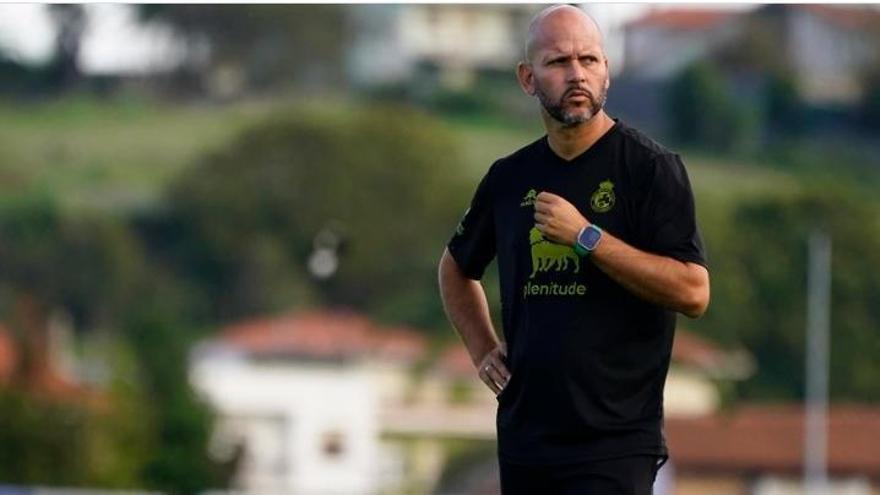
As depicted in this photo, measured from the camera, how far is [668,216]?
532 cm

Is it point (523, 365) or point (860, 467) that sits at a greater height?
point (860, 467)

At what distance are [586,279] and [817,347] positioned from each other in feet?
190

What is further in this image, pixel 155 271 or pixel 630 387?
pixel 155 271

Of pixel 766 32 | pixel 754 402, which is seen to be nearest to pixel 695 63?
pixel 766 32

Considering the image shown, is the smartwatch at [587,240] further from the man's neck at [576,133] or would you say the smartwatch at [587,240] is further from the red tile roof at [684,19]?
the red tile roof at [684,19]

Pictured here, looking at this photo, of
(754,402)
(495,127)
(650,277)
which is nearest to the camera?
(650,277)

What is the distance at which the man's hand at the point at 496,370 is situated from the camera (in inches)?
220

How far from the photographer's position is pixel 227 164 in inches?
2746

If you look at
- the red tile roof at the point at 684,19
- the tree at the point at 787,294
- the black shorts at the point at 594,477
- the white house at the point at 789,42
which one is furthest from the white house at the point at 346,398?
the black shorts at the point at 594,477

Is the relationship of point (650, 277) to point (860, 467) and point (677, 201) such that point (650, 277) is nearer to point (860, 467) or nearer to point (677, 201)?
point (677, 201)

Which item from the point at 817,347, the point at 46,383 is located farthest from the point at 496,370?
the point at 817,347

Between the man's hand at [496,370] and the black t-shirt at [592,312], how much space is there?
0.12 ft

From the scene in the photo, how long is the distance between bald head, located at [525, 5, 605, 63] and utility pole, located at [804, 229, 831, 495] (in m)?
55.5

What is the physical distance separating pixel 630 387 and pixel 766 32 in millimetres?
67031
